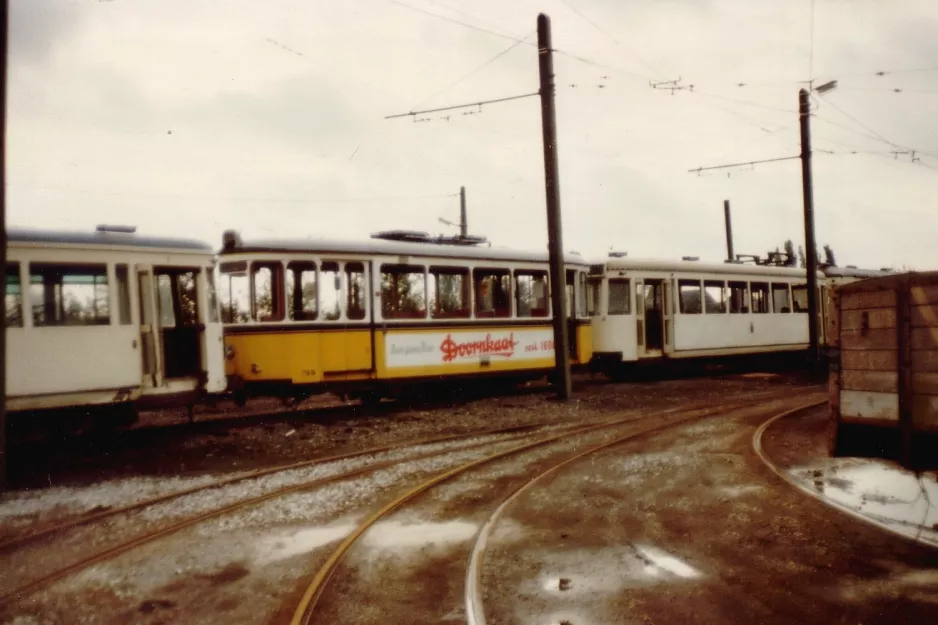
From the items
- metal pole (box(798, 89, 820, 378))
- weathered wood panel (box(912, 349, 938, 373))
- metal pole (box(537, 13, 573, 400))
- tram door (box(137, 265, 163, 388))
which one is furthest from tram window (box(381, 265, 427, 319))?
metal pole (box(798, 89, 820, 378))

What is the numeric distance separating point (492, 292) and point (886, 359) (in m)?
9.03

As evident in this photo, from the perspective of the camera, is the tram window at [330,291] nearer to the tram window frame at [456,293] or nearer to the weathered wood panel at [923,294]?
the tram window frame at [456,293]

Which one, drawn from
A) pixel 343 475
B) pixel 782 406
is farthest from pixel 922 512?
pixel 782 406

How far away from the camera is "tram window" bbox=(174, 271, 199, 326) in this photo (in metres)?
11.1

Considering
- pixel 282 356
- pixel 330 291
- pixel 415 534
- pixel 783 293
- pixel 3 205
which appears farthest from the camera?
pixel 783 293

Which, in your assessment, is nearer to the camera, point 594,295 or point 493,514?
point 493,514

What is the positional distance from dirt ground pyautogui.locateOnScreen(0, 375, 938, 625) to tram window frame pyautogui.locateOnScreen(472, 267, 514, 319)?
5.04m

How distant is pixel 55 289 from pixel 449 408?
23.4ft

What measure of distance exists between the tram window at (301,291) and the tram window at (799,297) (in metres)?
15.7

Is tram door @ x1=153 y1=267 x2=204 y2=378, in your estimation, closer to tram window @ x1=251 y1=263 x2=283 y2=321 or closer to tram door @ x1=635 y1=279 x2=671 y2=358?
tram window @ x1=251 y1=263 x2=283 y2=321

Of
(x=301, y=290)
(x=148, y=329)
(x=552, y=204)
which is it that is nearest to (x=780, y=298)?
(x=552, y=204)

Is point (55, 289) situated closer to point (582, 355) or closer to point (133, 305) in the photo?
point (133, 305)

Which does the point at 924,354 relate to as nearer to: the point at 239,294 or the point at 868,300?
the point at 868,300

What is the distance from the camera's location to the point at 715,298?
801 inches
